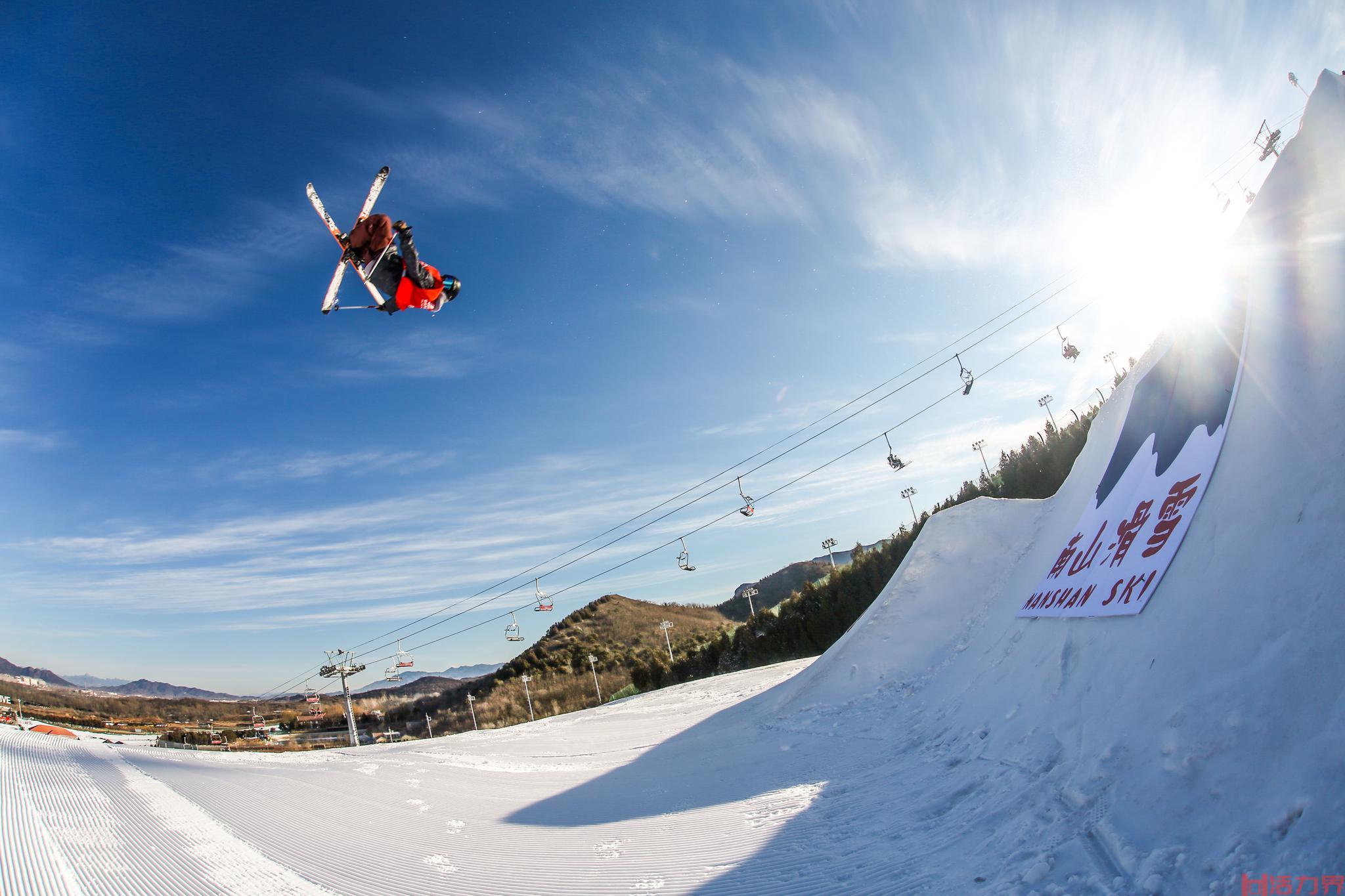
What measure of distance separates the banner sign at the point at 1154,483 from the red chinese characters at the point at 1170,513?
1cm

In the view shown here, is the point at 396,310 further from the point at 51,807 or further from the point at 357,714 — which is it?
the point at 357,714

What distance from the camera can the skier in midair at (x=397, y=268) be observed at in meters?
5.67

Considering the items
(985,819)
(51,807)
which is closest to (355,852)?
(51,807)

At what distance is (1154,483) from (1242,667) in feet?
10.6

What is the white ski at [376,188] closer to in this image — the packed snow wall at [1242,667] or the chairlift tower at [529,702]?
the packed snow wall at [1242,667]

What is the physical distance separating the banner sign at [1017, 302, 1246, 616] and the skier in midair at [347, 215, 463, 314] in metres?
7.37

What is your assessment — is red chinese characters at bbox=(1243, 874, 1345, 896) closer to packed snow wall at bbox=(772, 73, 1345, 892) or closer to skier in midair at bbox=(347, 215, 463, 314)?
packed snow wall at bbox=(772, 73, 1345, 892)

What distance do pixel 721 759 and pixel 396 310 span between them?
273 inches

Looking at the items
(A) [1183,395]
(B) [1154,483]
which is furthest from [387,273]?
(A) [1183,395]

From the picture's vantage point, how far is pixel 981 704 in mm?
6523

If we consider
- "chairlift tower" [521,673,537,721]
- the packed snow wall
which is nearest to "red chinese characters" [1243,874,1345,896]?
the packed snow wall

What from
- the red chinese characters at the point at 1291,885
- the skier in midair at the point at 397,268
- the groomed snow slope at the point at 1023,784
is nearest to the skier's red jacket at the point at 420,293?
the skier in midair at the point at 397,268

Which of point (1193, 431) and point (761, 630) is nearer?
point (1193, 431)

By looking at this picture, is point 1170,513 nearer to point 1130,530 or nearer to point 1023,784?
point 1130,530
